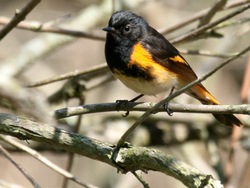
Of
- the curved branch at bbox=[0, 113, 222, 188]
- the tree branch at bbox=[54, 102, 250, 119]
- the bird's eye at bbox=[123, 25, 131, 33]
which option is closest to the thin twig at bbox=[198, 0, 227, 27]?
the bird's eye at bbox=[123, 25, 131, 33]

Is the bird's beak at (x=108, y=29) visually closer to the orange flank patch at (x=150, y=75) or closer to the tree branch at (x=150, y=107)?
the orange flank patch at (x=150, y=75)

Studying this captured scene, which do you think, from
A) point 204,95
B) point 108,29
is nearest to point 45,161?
point 108,29

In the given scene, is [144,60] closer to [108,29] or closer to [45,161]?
[108,29]

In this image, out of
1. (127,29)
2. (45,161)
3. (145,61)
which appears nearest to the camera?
(45,161)

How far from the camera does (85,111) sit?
2.85 meters

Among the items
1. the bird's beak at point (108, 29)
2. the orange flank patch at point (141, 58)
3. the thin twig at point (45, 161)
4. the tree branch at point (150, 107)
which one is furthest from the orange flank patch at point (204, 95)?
the thin twig at point (45, 161)

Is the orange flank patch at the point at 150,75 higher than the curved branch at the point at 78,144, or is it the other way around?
the orange flank patch at the point at 150,75

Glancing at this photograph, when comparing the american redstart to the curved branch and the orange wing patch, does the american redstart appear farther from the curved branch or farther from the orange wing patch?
the curved branch

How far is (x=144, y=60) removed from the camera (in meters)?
3.91

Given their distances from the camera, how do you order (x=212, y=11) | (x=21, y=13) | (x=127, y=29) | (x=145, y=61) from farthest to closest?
(x=127, y=29) → (x=145, y=61) → (x=212, y=11) → (x=21, y=13)

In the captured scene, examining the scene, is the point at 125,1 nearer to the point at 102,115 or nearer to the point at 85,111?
the point at 102,115

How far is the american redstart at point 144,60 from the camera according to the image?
3.80 meters

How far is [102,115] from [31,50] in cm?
90

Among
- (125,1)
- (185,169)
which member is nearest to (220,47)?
(125,1)
